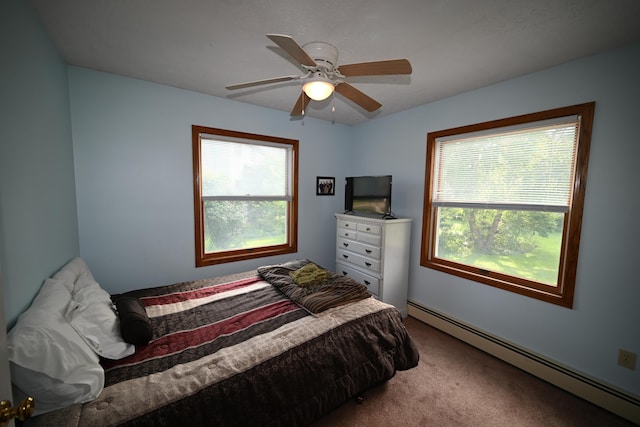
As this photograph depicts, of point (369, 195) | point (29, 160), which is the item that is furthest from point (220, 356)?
point (369, 195)

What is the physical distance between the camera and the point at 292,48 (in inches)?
50.9

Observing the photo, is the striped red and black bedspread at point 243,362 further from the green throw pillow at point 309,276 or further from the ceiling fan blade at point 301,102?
the ceiling fan blade at point 301,102

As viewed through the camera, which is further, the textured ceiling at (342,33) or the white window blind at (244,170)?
the white window blind at (244,170)

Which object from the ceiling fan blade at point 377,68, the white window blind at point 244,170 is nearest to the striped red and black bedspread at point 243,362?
the white window blind at point 244,170

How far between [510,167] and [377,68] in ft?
5.84

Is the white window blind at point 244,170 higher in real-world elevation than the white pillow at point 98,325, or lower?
higher

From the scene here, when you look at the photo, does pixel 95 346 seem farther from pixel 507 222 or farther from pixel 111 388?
pixel 507 222

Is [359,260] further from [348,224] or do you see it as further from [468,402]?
[468,402]

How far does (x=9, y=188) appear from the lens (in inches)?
47.1

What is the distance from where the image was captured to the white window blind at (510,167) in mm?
2090

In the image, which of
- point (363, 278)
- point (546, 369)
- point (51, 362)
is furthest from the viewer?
point (363, 278)

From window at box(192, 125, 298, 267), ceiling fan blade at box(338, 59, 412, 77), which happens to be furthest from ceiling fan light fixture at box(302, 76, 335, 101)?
window at box(192, 125, 298, 267)

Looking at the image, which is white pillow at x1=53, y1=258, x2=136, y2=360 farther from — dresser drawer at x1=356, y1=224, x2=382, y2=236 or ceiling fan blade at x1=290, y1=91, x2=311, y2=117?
dresser drawer at x1=356, y1=224, x2=382, y2=236

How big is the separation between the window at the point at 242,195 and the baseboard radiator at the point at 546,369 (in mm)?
2169
